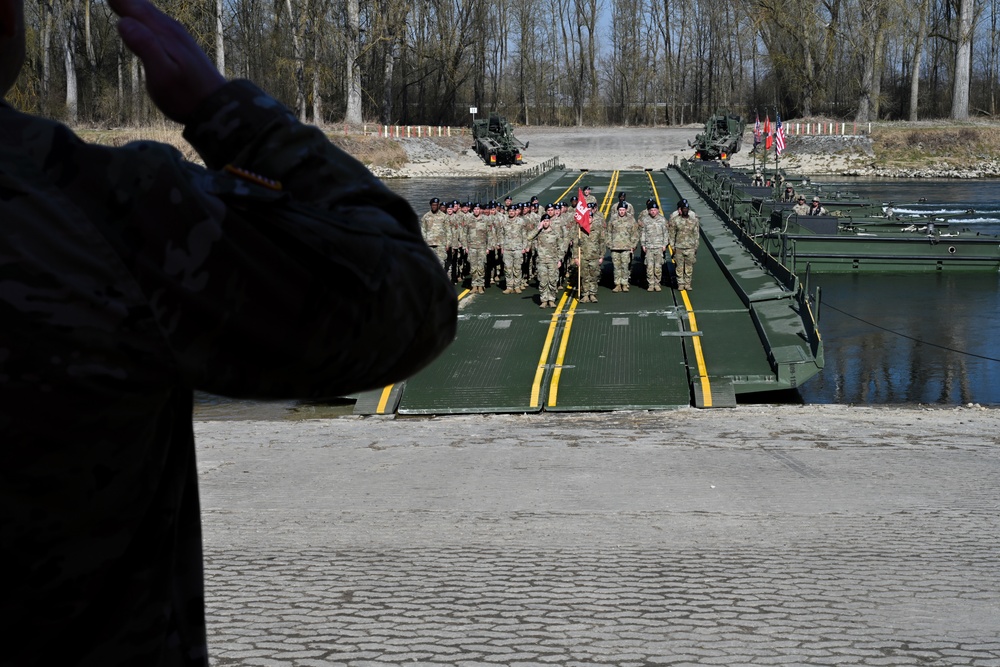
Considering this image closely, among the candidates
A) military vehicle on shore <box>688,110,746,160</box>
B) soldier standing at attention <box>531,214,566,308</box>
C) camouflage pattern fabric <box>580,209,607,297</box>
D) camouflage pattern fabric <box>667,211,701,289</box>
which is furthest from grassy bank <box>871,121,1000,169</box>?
soldier standing at attention <box>531,214,566,308</box>

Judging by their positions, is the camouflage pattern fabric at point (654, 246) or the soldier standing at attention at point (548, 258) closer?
the soldier standing at attention at point (548, 258)

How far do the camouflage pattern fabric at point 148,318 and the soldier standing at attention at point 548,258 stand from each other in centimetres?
1662

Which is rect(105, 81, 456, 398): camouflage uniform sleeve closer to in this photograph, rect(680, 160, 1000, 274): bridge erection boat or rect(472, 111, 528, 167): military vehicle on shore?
rect(680, 160, 1000, 274): bridge erection boat

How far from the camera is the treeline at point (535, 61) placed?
62875 millimetres

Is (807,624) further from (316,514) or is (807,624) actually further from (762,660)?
(316,514)

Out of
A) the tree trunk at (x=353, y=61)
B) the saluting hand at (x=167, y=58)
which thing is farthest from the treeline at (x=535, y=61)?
the saluting hand at (x=167, y=58)

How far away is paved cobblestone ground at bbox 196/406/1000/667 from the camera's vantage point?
4.89 m

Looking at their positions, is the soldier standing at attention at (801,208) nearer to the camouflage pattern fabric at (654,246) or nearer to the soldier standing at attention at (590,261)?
the camouflage pattern fabric at (654,246)

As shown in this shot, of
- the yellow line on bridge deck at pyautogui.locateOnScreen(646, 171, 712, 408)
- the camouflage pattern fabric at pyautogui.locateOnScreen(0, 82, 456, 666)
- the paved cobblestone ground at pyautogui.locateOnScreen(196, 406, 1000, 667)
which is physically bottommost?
the yellow line on bridge deck at pyautogui.locateOnScreen(646, 171, 712, 408)

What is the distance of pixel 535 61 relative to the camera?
98312 millimetres

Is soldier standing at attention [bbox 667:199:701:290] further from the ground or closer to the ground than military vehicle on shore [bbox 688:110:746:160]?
closer to the ground

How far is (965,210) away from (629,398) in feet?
78.0

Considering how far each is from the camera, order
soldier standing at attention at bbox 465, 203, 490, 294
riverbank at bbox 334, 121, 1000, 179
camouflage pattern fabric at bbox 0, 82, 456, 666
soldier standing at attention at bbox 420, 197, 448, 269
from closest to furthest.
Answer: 1. camouflage pattern fabric at bbox 0, 82, 456, 666
2. soldier standing at attention at bbox 465, 203, 490, 294
3. soldier standing at attention at bbox 420, 197, 448, 269
4. riverbank at bbox 334, 121, 1000, 179

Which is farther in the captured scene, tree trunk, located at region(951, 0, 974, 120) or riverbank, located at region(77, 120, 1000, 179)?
tree trunk, located at region(951, 0, 974, 120)
